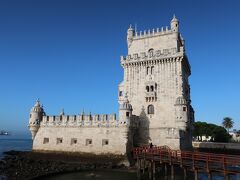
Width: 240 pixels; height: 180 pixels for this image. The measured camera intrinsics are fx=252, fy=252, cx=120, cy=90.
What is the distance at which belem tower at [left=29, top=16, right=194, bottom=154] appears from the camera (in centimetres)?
3812

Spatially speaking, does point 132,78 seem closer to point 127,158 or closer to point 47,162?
point 127,158

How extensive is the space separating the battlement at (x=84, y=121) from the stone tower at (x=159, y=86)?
1628 millimetres

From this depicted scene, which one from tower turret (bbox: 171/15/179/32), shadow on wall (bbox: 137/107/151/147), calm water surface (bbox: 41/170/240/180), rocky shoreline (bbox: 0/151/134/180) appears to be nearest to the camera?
calm water surface (bbox: 41/170/240/180)

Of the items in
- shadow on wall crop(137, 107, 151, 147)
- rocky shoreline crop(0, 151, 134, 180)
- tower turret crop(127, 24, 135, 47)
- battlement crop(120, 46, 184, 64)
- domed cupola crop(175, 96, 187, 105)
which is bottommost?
rocky shoreline crop(0, 151, 134, 180)

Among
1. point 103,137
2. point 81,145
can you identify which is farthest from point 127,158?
point 81,145

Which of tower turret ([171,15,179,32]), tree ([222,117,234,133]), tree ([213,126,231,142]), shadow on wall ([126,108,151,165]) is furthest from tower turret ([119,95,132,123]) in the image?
tree ([222,117,234,133])

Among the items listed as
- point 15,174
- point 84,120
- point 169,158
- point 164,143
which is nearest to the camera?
point 169,158

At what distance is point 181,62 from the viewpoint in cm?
4094

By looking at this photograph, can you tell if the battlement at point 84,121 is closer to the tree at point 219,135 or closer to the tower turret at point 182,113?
the tower turret at point 182,113

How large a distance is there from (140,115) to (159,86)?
18.8 ft

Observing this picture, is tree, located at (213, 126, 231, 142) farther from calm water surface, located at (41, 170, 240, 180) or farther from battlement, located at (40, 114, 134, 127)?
battlement, located at (40, 114, 134, 127)

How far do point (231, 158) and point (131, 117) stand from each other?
18829 millimetres

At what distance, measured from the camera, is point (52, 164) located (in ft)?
122

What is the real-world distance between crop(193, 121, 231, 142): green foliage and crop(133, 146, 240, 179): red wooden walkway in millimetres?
60498
